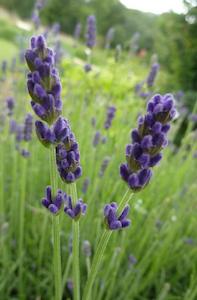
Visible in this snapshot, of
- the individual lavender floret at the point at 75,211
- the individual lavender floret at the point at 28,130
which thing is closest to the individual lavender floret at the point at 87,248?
the individual lavender floret at the point at 28,130

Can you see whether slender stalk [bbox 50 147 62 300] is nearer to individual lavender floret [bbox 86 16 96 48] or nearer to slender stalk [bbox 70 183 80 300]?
slender stalk [bbox 70 183 80 300]

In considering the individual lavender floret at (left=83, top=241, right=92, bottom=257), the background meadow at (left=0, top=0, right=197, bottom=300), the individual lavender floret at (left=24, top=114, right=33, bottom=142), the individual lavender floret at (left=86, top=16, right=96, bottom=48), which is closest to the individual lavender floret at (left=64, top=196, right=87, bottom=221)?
the background meadow at (left=0, top=0, right=197, bottom=300)

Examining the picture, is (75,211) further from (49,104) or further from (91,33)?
(91,33)

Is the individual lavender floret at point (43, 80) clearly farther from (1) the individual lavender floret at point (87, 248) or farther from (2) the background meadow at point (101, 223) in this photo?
(1) the individual lavender floret at point (87, 248)

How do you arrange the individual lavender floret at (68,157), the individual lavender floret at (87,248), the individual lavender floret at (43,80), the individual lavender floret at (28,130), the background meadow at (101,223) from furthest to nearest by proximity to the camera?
the background meadow at (101,223), the individual lavender floret at (28,130), the individual lavender floret at (87,248), the individual lavender floret at (68,157), the individual lavender floret at (43,80)

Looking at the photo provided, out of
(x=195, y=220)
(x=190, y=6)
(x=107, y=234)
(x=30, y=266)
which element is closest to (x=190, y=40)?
(x=190, y=6)

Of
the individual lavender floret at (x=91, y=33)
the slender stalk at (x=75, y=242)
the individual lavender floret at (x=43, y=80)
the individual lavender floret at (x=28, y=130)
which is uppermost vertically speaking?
the individual lavender floret at (x=91, y=33)
